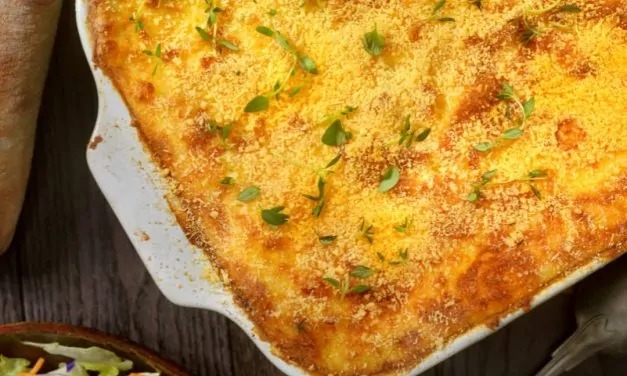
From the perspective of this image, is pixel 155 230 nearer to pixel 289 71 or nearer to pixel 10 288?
pixel 289 71

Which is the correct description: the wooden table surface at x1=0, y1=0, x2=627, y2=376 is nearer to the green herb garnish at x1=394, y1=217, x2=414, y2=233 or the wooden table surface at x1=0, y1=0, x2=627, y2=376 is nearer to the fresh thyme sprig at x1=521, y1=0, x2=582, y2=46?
the green herb garnish at x1=394, y1=217, x2=414, y2=233

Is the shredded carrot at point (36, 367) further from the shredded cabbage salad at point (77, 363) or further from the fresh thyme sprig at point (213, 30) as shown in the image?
the fresh thyme sprig at point (213, 30)

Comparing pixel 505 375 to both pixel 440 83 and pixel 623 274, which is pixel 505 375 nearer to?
pixel 623 274

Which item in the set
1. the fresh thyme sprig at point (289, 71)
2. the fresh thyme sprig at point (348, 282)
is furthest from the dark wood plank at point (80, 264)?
the fresh thyme sprig at point (289, 71)

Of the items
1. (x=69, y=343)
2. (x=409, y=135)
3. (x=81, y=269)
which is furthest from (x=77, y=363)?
(x=409, y=135)

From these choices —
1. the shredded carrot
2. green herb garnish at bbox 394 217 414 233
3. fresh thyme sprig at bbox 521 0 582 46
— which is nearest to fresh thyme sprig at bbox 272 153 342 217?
green herb garnish at bbox 394 217 414 233
